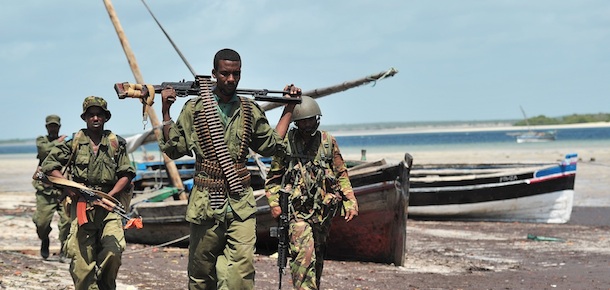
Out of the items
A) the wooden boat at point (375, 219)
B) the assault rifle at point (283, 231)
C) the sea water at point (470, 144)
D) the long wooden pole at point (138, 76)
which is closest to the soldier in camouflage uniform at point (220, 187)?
the assault rifle at point (283, 231)

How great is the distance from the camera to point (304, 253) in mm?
7121

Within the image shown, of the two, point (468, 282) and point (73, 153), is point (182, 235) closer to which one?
point (468, 282)

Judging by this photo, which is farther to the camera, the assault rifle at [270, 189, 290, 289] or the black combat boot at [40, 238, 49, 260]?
the black combat boot at [40, 238, 49, 260]

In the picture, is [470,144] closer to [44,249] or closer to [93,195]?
[44,249]

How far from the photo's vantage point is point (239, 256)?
222 inches

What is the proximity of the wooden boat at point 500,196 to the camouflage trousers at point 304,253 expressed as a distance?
11.2m

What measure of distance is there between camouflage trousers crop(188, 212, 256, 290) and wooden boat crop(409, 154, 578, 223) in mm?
12814

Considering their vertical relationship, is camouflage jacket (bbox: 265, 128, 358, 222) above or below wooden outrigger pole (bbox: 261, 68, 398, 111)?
below

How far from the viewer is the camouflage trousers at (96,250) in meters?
6.96

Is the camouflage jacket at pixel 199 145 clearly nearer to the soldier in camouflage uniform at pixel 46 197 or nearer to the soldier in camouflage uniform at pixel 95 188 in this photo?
the soldier in camouflage uniform at pixel 95 188

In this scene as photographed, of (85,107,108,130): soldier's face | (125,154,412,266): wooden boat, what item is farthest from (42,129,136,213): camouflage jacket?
(125,154,412,266): wooden boat

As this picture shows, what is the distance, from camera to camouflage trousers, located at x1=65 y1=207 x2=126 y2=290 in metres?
6.96

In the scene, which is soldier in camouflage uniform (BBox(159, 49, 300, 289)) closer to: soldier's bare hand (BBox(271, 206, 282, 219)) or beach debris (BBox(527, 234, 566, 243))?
soldier's bare hand (BBox(271, 206, 282, 219))

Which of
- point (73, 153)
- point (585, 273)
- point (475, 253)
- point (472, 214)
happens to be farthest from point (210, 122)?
point (472, 214)
